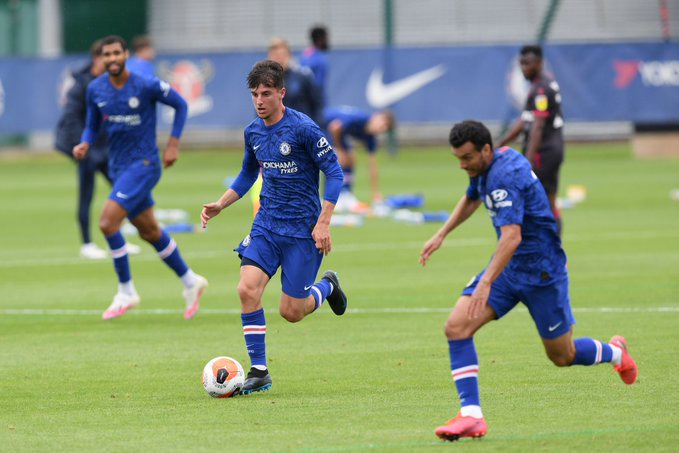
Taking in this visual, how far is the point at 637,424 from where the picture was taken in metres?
7.57

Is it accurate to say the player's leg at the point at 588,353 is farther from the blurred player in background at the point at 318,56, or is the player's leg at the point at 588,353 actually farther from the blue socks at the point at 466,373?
the blurred player in background at the point at 318,56

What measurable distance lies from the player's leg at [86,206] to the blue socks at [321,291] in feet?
25.3

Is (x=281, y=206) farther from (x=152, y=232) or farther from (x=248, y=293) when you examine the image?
(x=152, y=232)

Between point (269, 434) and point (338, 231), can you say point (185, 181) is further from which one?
point (269, 434)

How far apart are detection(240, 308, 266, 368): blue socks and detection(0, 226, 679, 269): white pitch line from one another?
7.76 meters

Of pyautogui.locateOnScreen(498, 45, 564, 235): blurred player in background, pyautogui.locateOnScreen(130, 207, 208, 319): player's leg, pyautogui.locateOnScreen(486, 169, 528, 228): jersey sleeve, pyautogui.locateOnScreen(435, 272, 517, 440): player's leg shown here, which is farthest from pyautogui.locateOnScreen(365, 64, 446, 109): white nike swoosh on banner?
pyautogui.locateOnScreen(486, 169, 528, 228): jersey sleeve

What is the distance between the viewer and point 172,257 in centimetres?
1247

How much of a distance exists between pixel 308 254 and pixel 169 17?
33225mm

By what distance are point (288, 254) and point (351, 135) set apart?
14.1 m

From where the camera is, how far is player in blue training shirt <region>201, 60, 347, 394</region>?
29.7 ft

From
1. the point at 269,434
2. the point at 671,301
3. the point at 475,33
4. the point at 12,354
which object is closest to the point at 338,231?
the point at 671,301

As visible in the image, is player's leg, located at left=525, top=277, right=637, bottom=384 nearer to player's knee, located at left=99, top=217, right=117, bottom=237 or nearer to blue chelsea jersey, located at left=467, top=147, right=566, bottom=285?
blue chelsea jersey, located at left=467, top=147, right=566, bottom=285

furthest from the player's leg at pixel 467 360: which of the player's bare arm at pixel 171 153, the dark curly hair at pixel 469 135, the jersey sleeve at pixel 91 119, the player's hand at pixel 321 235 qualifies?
the jersey sleeve at pixel 91 119

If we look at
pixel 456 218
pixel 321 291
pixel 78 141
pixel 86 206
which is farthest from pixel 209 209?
pixel 86 206
